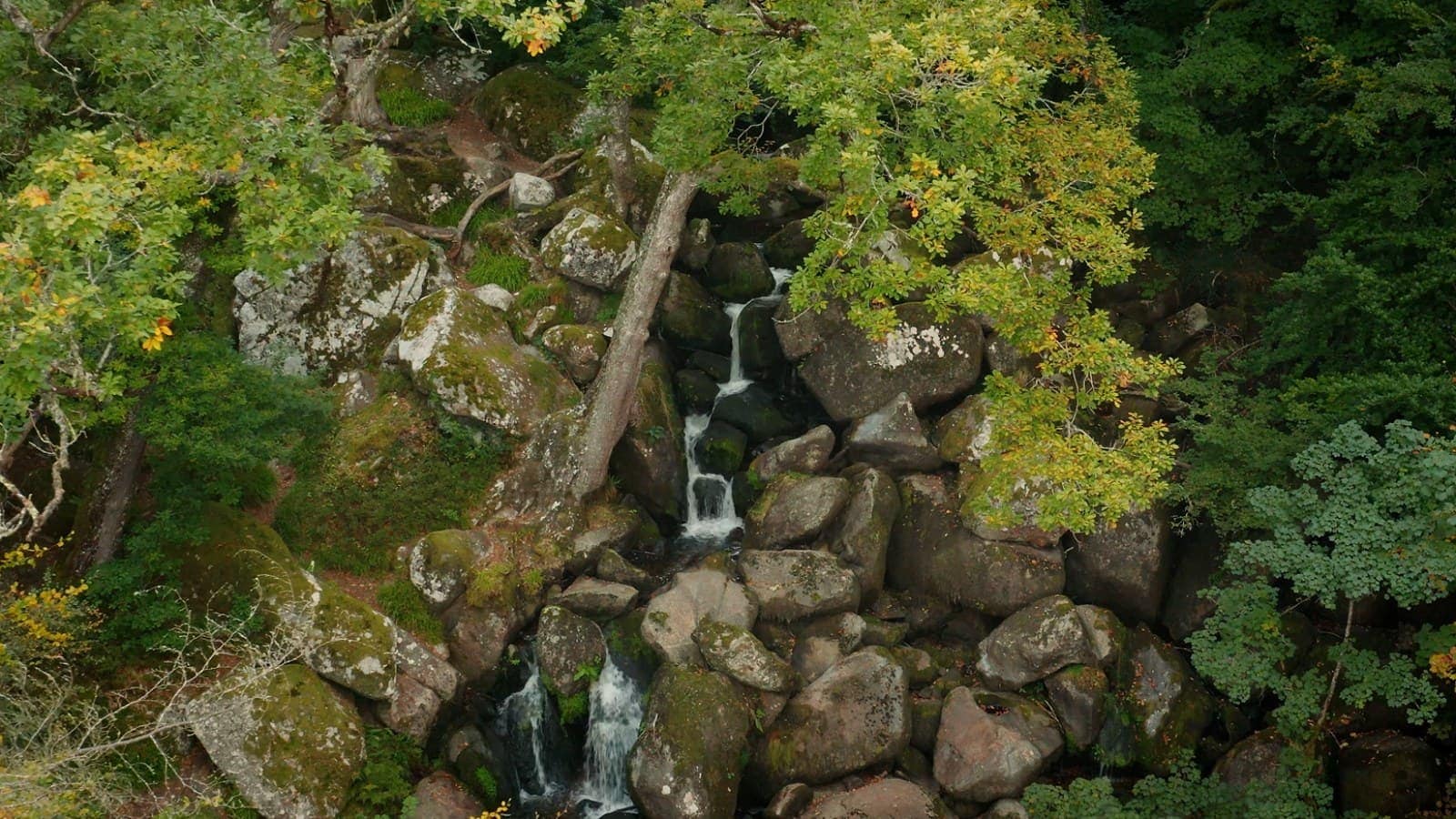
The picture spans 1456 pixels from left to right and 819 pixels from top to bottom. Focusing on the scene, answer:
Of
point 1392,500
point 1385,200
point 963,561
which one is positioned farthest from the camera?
point 963,561

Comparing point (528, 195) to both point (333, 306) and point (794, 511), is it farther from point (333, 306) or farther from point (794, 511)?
point (794, 511)

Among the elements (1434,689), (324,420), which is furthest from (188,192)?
(1434,689)

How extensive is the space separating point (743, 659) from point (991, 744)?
3326 millimetres

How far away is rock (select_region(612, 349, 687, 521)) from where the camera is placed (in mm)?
15836

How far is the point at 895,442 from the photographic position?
1541 centimetres

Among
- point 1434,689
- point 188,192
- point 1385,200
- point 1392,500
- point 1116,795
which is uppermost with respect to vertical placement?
point 188,192

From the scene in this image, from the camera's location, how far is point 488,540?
14.7 metres

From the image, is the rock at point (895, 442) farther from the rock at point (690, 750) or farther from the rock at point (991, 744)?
the rock at point (690, 750)

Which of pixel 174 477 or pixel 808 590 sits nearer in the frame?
pixel 174 477

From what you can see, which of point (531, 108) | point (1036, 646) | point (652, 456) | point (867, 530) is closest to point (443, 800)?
point (652, 456)

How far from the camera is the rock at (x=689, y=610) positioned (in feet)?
44.2

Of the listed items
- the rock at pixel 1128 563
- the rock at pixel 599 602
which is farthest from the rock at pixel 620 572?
the rock at pixel 1128 563

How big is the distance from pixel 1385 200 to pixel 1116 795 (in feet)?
28.3

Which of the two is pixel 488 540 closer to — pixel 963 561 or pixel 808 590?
pixel 808 590
